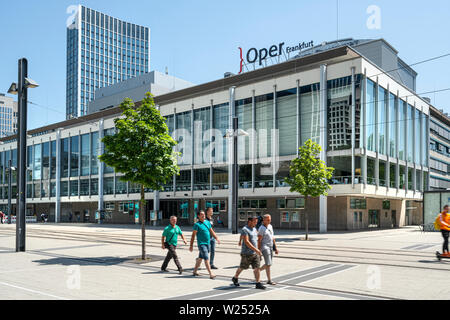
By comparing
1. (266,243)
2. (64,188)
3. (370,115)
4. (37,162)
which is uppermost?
(370,115)

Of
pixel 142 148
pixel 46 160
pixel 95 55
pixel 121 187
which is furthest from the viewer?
pixel 95 55

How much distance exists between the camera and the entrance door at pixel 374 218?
40.8 m

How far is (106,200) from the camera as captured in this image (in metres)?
55.5

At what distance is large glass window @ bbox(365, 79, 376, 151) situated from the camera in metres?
35.4

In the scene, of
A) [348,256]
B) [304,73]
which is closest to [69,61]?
Answer: [304,73]

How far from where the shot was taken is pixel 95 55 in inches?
6186

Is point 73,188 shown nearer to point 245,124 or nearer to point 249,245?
point 245,124

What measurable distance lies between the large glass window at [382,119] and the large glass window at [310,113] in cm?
634

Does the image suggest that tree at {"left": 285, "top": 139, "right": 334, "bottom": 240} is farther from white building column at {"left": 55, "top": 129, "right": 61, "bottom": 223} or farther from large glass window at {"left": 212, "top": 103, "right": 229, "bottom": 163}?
white building column at {"left": 55, "top": 129, "right": 61, "bottom": 223}

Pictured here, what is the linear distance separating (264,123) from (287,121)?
2374mm

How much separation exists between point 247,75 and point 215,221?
1523cm

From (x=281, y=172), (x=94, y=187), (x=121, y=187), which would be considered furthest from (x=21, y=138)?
(x=94, y=187)
